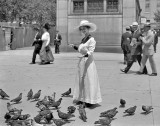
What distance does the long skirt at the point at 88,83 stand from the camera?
21.2 feet

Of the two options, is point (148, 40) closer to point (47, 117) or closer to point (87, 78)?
point (87, 78)

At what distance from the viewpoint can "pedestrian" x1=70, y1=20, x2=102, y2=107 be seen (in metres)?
6.43

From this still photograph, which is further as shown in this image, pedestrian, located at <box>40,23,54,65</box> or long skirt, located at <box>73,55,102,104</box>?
pedestrian, located at <box>40,23,54,65</box>

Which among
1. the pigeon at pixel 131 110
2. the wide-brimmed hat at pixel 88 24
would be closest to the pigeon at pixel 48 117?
the pigeon at pixel 131 110

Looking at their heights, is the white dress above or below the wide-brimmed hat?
below

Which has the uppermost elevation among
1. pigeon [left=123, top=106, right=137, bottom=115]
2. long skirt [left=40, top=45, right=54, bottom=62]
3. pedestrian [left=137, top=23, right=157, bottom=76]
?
pedestrian [left=137, top=23, right=157, bottom=76]

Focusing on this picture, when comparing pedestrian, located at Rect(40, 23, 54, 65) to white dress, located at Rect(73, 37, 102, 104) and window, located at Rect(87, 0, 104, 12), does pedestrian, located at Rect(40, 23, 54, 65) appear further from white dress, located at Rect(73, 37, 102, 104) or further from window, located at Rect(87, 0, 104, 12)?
white dress, located at Rect(73, 37, 102, 104)

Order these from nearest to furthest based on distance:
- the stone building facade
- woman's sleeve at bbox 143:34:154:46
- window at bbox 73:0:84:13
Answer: woman's sleeve at bbox 143:34:154:46
the stone building facade
window at bbox 73:0:84:13

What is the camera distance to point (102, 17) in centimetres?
1920

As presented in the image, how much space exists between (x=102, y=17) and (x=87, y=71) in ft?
43.0

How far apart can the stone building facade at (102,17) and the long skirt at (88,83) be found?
41.8ft

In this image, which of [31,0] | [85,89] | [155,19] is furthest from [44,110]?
[155,19]

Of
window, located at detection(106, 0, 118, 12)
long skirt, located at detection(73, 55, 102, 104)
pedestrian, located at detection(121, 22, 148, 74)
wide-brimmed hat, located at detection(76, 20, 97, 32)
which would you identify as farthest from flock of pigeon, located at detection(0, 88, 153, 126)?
window, located at detection(106, 0, 118, 12)

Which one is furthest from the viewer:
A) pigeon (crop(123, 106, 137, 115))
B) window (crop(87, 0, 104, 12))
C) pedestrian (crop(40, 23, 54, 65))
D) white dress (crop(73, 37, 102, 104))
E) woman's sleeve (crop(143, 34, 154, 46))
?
window (crop(87, 0, 104, 12))
